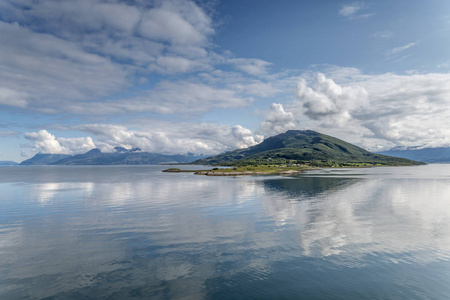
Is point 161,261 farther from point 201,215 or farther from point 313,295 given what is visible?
point 201,215

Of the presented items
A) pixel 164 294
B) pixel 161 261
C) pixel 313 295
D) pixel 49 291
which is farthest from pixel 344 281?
pixel 49 291

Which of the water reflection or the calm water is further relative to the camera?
the water reflection

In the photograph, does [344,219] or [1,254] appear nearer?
[1,254]

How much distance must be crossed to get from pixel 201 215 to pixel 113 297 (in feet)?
108

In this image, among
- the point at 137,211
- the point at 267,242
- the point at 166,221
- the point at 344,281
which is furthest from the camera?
the point at 137,211

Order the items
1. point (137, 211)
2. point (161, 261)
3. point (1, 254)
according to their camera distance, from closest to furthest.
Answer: point (161, 261) → point (1, 254) → point (137, 211)

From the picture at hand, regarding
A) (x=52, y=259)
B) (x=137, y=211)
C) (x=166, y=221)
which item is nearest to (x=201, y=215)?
(x=166, y=221)

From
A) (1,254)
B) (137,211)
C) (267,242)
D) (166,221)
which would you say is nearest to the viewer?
(1,254)

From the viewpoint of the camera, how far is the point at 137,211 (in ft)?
191

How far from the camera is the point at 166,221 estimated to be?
47.7 metres

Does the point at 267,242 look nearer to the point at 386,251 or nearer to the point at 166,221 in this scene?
the point at 386,251

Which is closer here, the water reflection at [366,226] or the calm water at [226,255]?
the calm water at [226,255]

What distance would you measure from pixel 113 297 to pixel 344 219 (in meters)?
44.8

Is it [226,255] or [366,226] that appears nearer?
[226,255]
